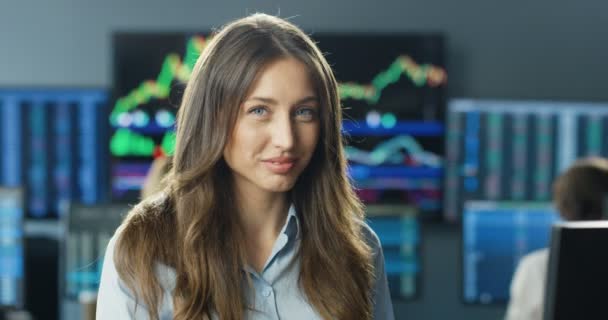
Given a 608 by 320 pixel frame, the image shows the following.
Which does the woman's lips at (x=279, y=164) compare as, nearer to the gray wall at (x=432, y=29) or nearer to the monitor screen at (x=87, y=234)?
the monitor screen at (x=87, y=234)

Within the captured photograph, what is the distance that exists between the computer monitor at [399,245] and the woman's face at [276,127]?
2.18 m

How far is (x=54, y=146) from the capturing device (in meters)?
3.95

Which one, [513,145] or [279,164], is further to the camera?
[513,145]

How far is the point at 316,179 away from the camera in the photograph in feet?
5.03

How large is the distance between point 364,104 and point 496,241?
742 mm

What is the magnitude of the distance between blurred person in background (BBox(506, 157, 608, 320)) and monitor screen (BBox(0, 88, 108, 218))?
182cm

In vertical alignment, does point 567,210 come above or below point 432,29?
below

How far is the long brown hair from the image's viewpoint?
1.36 meters

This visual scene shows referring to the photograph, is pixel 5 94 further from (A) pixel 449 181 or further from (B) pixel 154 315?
(B) pixel 154 315

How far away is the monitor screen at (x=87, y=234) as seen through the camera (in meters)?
3.33

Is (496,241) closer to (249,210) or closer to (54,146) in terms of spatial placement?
(54,146)

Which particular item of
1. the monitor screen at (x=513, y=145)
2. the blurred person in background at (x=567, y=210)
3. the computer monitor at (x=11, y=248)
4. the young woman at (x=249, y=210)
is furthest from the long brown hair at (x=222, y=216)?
the monitor screen at (x=513, y=145)

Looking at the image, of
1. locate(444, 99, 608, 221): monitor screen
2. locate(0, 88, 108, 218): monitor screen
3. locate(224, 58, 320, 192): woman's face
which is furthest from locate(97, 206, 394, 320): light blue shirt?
locate(0, 88, 108, 218): monitor screen

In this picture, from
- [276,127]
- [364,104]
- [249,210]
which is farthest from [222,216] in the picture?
[364,104]
